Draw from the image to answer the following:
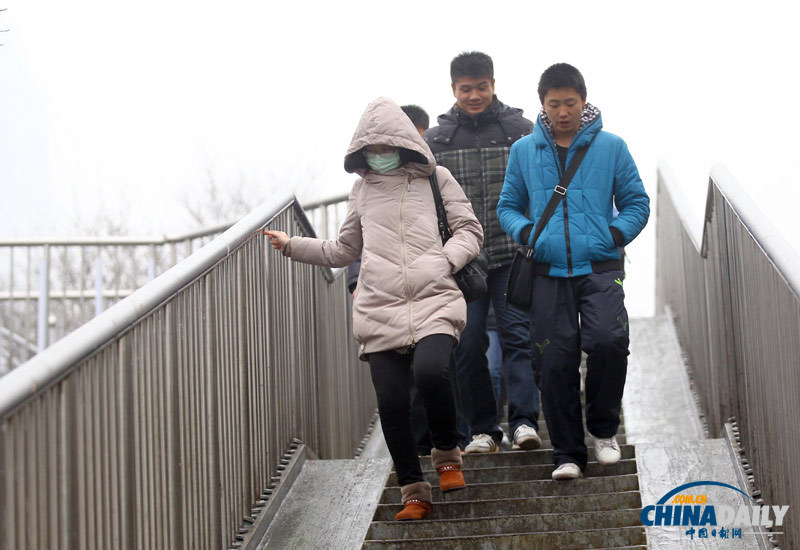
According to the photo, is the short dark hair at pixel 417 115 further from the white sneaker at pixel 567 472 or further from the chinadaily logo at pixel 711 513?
the chinadaily logo at pixel 711 513

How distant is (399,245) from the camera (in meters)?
4.95

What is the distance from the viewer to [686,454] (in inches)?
204

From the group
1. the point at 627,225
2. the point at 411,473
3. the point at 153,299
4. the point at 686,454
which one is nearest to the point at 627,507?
the point at 686,454

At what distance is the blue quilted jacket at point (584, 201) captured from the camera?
5.13m

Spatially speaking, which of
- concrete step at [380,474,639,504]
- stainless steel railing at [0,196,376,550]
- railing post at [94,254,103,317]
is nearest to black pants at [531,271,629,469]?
concrete step at [380,474,639,504]

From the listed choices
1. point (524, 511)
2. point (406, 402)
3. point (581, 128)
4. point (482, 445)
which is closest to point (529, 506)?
point (524, 511)

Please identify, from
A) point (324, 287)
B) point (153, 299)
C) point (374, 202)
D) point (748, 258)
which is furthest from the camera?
point (324, 287)

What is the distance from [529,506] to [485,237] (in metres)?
1.71

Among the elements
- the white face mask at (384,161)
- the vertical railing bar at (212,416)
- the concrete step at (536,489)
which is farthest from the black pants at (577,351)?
the vertical railing bar at (212,416)

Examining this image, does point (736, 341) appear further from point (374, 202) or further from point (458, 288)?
point (374, 202)

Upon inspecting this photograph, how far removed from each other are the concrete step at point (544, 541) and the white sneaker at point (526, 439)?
1.20 metres

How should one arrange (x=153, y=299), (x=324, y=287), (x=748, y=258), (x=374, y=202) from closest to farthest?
(x=153, y=299)
(x=748, y=258)
(x=374, y=202)
(x=324, y=287)

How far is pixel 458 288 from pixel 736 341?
139cm

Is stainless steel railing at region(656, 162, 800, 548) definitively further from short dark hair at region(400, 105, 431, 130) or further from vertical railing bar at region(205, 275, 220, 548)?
vertical railing bar at region(205, 275, 220, 548)
